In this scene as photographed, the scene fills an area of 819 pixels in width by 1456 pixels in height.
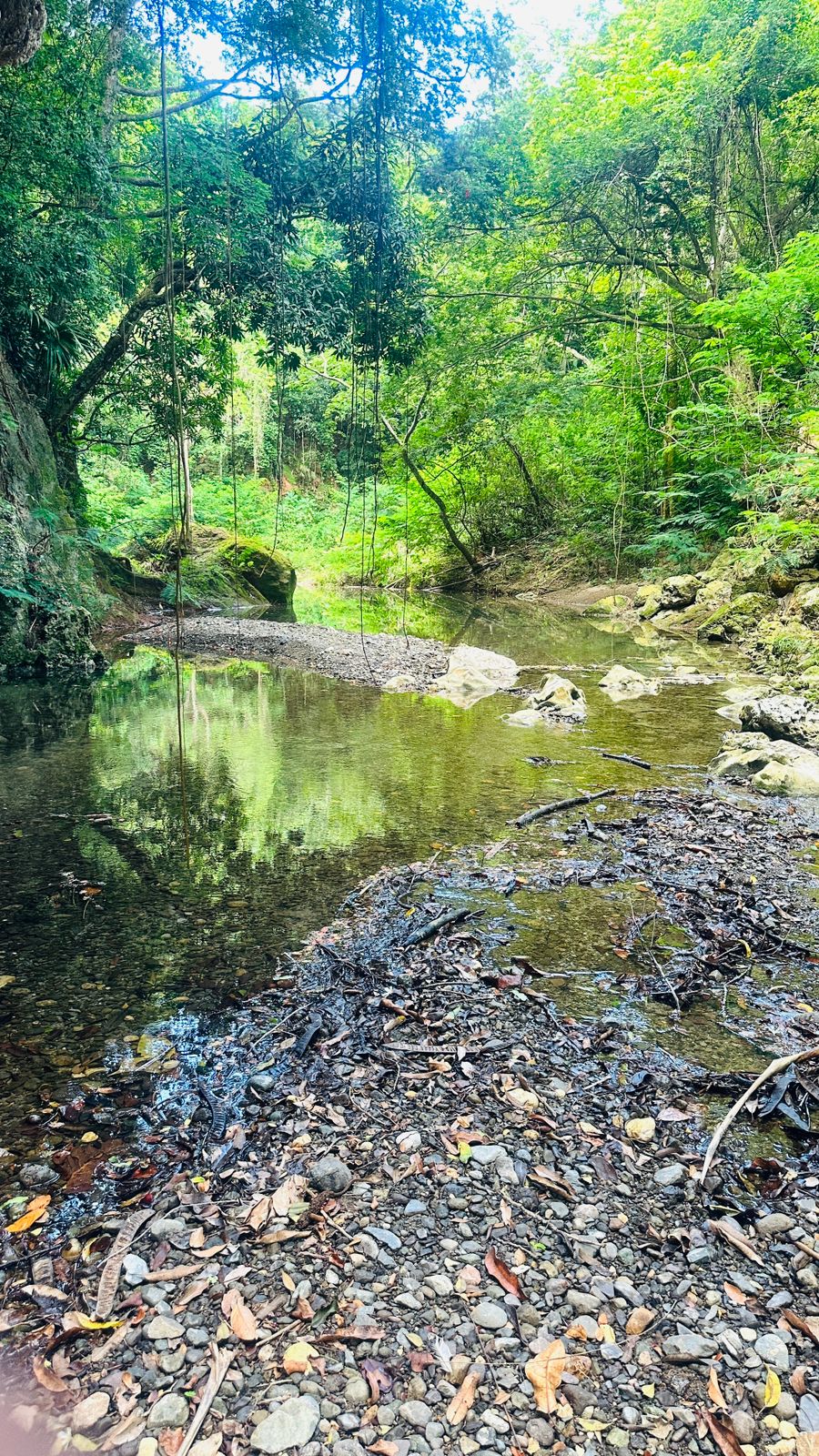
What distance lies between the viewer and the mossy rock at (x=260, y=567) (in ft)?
69.3

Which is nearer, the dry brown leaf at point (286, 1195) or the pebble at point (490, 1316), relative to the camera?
the pebble at point (490, 1316)

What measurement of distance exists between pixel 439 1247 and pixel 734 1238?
0.82 m

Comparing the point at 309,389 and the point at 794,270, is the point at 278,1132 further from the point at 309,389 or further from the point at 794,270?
the point at 309,389

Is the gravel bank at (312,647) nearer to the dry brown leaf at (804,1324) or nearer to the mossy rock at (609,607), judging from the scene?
the mossy rock at (609,607)

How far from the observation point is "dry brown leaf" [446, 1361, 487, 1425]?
62.6 inches

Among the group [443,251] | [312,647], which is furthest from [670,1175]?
[443,251]

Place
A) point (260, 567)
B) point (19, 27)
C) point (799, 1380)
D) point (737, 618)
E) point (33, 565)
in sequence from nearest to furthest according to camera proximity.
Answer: point (799, 1380) < point (19, 27) < point (33, 565) < point (737, 618) < point (260, 567)

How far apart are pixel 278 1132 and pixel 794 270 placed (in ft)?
51.0

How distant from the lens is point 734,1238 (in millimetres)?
2021

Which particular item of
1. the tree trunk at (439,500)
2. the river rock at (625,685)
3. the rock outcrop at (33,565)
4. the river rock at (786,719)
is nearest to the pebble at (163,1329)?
the river rock at (786,719)

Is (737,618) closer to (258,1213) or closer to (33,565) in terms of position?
(33,565)

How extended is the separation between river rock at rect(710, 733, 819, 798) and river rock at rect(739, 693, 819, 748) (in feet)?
0.72

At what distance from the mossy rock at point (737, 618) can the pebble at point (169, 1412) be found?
14.2m

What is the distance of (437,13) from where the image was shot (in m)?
10.0
